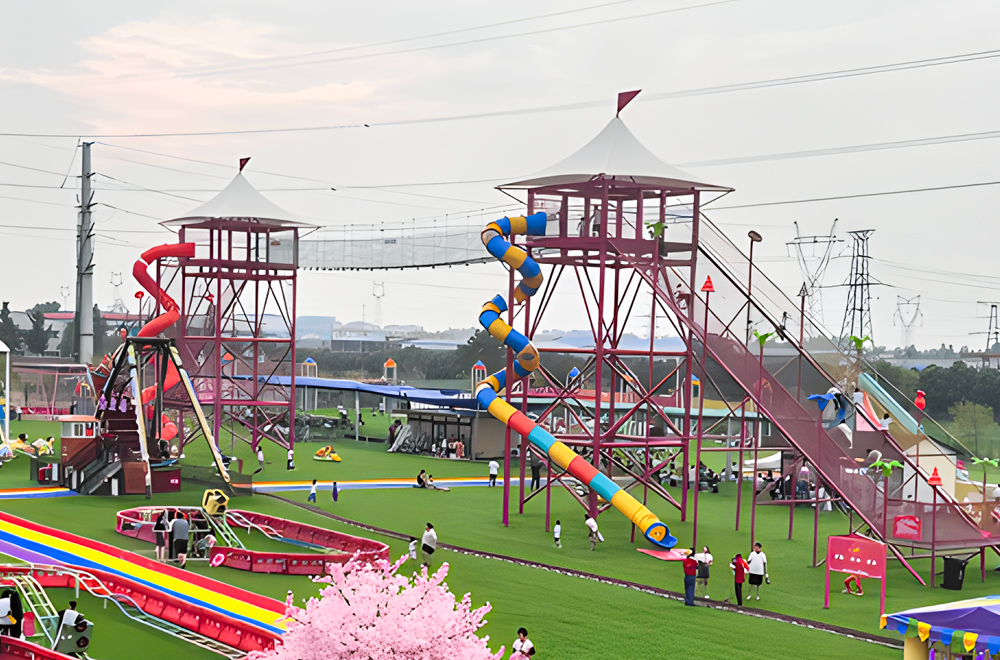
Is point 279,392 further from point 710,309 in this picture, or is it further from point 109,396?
point 710,309

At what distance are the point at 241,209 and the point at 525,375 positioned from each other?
56.2 feet

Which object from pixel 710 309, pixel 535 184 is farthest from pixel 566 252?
pixel 710 309

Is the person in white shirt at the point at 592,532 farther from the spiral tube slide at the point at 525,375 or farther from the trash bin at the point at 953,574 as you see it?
the trash bin at the point at 953,574

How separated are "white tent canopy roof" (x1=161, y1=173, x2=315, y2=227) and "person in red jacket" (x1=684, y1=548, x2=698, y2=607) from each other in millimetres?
28278

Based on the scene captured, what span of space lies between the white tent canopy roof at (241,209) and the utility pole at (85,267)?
20.2m

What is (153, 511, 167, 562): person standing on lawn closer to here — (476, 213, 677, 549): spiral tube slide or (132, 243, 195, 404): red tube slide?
(476, 213, 677, 549): spiral tube slide

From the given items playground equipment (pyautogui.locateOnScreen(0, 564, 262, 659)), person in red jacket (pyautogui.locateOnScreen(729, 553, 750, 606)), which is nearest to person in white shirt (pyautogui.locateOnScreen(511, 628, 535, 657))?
playground equipment (pyautogui.locateOnScreen(0, 564, 262, 659))

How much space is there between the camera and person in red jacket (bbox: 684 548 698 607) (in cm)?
2534

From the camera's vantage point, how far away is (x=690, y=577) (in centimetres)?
2548

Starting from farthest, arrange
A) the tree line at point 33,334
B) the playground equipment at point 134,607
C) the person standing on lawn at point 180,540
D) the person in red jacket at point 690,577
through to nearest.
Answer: the tree line at point 33,334
the person standing on lawn at point 180,540
the person in red jacket at point 690,577
the playground equipment at point 134,607

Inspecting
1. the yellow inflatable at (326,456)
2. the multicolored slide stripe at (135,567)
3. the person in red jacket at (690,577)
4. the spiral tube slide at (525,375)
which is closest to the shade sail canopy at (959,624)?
the person in red jacket at (690,577)

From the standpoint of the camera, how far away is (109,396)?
41.7 metres

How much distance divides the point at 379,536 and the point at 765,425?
3163cm

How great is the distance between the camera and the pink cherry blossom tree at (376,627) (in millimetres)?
14352
